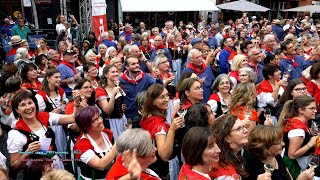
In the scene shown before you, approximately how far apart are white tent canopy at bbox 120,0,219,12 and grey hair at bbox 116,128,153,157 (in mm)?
12591

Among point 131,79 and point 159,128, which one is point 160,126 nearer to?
point 159,128

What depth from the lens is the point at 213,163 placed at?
2.37 meters

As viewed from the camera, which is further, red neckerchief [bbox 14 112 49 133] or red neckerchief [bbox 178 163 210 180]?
red neckerchief [bbox 14 112 49 133]

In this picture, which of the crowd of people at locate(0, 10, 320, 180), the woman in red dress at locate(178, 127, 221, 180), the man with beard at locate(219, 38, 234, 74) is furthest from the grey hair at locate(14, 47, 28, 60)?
the woman in red dress at locate(178, 127, 221, 180)

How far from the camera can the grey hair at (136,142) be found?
218 centimetres

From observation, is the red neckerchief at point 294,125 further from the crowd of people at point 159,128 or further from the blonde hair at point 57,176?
the blonde hair at point 57,176

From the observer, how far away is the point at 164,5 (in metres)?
14.9

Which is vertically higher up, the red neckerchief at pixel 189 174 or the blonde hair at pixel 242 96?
the blonde hair at pixel 242 96

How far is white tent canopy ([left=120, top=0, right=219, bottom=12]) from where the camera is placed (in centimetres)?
1446

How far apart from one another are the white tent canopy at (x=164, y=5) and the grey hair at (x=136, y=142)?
1259 centimetres

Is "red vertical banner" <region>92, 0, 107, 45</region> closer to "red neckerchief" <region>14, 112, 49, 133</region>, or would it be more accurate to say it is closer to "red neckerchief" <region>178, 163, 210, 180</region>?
"red neckerchief" <region>14, 112, 49, 133</region>

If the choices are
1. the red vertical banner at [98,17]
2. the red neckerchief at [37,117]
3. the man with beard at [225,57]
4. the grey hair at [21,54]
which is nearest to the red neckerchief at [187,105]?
the red neckerchief at [37,117]

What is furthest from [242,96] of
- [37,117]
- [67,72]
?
[67,72]

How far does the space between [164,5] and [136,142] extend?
1346cm
